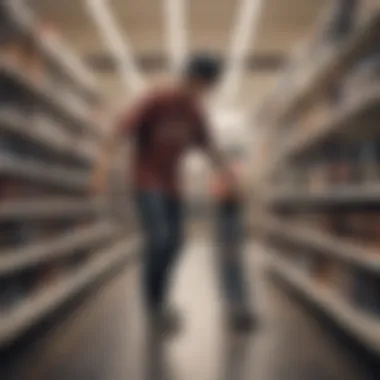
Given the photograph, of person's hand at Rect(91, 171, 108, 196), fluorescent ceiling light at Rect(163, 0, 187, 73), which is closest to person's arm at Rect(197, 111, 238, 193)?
person's hand at Rect(91, 171, 108, 196)

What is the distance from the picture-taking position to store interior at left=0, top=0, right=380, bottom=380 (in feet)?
9.02

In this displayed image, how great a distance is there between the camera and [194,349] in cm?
288

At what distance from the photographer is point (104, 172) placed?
332cm

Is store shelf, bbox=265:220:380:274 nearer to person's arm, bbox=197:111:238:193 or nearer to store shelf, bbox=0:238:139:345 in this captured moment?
person's arm, bbox=197:111:238:193

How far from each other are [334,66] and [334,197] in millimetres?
735

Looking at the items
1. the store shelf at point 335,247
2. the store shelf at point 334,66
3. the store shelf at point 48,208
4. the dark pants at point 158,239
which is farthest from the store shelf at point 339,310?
the store shelf at point 48,208

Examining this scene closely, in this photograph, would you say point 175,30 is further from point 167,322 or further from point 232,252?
point 167,322

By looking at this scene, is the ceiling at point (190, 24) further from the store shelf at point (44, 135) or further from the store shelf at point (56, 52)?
the store shelf at point (44, 135)

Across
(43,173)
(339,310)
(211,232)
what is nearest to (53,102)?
(43,173)

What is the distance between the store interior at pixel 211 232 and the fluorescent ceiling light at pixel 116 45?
2.3 inches

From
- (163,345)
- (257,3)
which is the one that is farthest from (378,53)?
(257,3)

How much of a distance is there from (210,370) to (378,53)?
5.64 feet

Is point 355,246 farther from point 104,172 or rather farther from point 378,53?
point 104,172

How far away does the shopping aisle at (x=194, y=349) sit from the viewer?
247 cm
